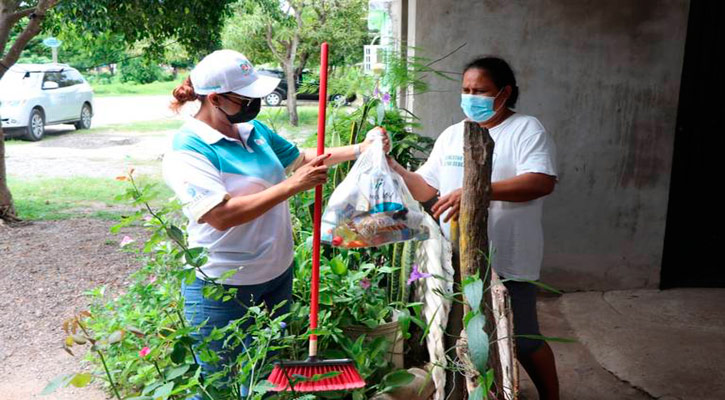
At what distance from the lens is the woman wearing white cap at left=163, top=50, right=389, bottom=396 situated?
87.8 inches

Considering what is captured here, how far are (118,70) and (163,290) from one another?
1318 inches

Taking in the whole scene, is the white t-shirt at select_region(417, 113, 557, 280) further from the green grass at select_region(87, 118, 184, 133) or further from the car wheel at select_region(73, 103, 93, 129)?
the car wheel at select_region(73, 103, 93, 129)

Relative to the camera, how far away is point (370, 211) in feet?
8.30

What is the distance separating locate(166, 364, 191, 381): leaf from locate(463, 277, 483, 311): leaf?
848mm

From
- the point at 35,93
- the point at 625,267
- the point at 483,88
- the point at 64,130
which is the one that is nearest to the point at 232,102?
the point at 483,88

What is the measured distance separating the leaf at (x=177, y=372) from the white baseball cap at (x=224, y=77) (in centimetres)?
92

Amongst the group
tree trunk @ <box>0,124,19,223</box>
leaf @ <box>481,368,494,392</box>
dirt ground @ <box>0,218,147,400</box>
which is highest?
leaf @ <box>481,368,494,392</box>

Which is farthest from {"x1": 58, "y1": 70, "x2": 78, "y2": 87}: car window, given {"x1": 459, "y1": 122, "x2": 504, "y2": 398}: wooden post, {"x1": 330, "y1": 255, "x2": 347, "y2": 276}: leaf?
{"x1": 459, "y1": 122, "x2": 504, "y2": 398}: wooden post

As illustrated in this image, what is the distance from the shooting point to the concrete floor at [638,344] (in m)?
3.71

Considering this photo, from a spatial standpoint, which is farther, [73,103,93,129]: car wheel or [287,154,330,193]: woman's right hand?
[73,103,93,129]: car wheel

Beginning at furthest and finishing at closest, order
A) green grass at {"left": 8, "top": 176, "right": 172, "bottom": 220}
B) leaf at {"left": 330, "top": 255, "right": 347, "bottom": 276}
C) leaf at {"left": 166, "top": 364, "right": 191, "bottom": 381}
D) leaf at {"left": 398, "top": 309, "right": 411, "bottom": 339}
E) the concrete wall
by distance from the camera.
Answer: green grass at {"left": 8, "top": 176, "right": 172, "bottom": 220}, the concrete wall, leaf at {"left": 330, "top": 255, "right": 347, "bottom": 276}, leaf at {"left": 398, "top": 309, "right": 411, "bottom": 339}, leaf at {"left": 166, "top": 364, "right": 191, "bottom": 381}

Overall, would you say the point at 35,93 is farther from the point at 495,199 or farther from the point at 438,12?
the point at 495,199

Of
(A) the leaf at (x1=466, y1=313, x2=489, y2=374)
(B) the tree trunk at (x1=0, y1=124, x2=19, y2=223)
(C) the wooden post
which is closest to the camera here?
(A) the leaf at (x1=466, y1=313, x2=489, y2=374)

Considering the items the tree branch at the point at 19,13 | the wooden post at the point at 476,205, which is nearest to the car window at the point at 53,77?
the tree branch at the point at 19,13
